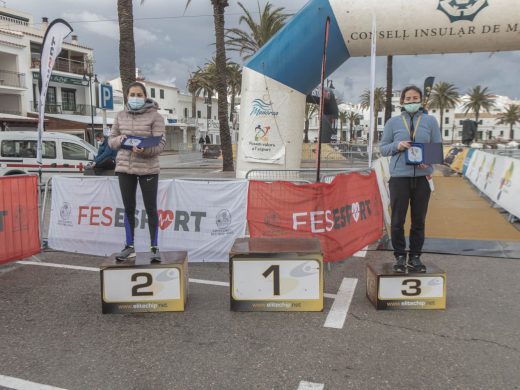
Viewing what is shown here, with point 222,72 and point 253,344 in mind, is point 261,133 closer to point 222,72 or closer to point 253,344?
point 253,344

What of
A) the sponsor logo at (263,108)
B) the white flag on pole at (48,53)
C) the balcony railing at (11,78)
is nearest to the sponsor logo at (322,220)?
the sponsor logo at (263,108)

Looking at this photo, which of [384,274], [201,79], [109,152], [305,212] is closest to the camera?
[384,274]

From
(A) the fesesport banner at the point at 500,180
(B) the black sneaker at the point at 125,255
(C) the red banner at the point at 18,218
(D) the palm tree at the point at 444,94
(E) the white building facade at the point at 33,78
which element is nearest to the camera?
(B) the black sneaker at the point at 125,255

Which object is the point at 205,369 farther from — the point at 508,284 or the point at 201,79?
the point at 201,79

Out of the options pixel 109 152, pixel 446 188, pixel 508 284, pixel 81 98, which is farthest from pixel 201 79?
pixel 508 284

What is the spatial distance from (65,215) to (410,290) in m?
5.05

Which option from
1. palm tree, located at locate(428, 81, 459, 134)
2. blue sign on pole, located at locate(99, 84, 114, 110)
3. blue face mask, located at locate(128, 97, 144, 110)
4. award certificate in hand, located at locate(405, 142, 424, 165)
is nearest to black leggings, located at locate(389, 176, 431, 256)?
award certificate in hand, located at locate(405, 142, 424, 165)

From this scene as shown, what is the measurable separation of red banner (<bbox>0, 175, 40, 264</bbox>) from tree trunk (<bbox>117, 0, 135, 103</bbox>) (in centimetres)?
435

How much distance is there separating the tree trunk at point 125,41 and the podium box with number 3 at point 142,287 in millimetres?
6672

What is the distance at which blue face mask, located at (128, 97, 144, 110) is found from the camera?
477 cm

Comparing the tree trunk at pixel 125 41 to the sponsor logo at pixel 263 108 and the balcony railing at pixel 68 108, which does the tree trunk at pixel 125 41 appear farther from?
the balcony railing at pixel 68 108

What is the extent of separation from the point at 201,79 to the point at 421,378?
5955cm

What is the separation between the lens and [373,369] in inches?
127

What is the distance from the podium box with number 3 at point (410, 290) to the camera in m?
4.34
